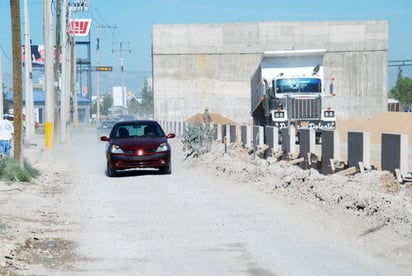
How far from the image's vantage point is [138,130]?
23.9 metres

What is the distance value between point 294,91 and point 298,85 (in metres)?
0.43

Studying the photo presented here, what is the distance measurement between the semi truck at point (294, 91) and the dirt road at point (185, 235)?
680 inches

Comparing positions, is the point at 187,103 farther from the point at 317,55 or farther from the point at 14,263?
the point at 14,263

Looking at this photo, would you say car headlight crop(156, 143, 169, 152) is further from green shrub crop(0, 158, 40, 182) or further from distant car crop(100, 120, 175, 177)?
green shrub crop(0, 158, 40, 182)

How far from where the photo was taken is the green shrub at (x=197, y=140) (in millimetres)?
29252

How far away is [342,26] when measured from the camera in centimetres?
7294

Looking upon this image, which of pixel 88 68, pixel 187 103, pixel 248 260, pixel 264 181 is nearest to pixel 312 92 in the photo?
pixel 264 181

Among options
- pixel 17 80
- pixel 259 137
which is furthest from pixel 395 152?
pixel 259 137

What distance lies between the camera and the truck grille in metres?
35.8

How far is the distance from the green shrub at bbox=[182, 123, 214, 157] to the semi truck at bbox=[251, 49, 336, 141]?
4347mm

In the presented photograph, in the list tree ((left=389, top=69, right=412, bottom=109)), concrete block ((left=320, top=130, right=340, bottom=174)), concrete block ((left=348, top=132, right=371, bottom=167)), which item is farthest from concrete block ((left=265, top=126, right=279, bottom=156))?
tree ((left=389, top=69, right=412, bottom=109))

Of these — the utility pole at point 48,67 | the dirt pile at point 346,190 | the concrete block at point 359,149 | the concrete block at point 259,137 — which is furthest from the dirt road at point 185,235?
the utility pole at point 48,67

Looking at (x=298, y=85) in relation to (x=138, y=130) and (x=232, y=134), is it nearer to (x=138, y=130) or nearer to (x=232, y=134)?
(x=232, y=134)

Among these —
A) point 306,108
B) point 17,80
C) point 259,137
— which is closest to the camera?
point 17,80
